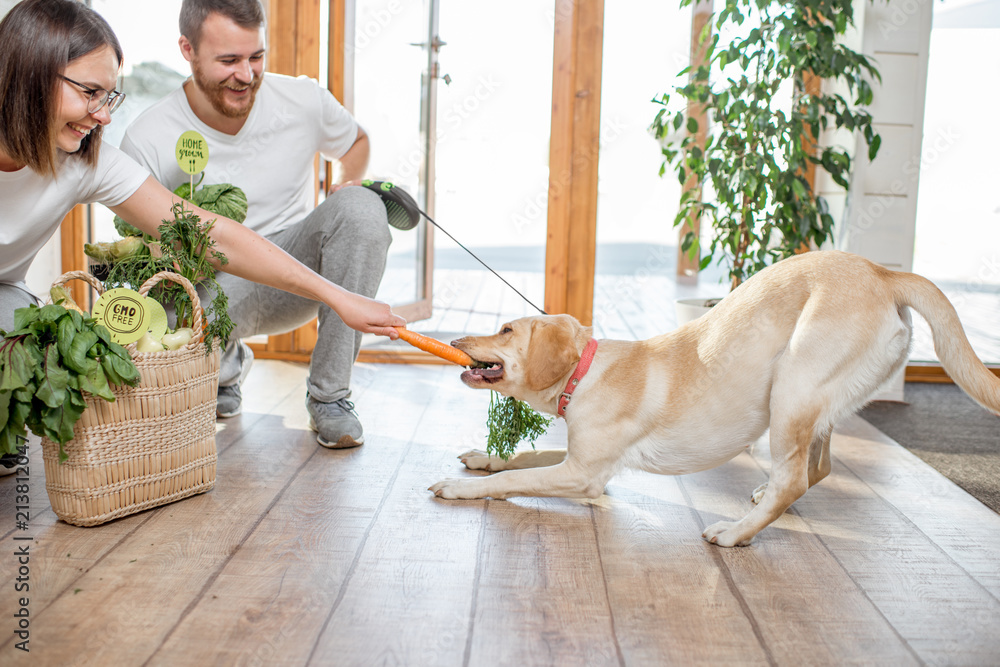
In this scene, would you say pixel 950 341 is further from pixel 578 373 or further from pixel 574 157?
pixel 574 157

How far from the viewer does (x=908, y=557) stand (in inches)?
73.3

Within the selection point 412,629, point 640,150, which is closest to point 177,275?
point 412,629

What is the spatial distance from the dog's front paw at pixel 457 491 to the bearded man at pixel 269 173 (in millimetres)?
510

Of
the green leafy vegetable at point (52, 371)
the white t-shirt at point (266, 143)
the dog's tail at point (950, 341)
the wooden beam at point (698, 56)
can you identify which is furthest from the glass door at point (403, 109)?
the dog's tail at point (950, 341)

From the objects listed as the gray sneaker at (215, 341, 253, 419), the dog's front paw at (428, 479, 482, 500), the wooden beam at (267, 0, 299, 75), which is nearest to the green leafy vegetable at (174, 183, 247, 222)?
the gray sneaker at (215, 341, 253, 419)

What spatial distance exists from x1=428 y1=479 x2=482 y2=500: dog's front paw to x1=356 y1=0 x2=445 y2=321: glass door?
202cm

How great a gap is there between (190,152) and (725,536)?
175 cm

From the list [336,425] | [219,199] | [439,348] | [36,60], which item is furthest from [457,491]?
[36,60]

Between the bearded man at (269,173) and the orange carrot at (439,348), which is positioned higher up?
the bearded man at (269,173)

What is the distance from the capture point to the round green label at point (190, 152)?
2289 millimetres

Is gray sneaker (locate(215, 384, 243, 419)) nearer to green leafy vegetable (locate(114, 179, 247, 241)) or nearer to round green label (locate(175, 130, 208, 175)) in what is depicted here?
green leafy vegetable (locate(114, 179, 247, 241))

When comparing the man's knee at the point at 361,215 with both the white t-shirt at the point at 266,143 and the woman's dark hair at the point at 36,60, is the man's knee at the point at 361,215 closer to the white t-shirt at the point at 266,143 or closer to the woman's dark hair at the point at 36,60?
the white t-shirt at the point at 266,143

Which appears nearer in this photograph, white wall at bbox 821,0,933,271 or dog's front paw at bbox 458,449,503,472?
dog's front paw at bbox 458,449,503,472

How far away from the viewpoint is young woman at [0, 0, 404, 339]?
1.83 metres
